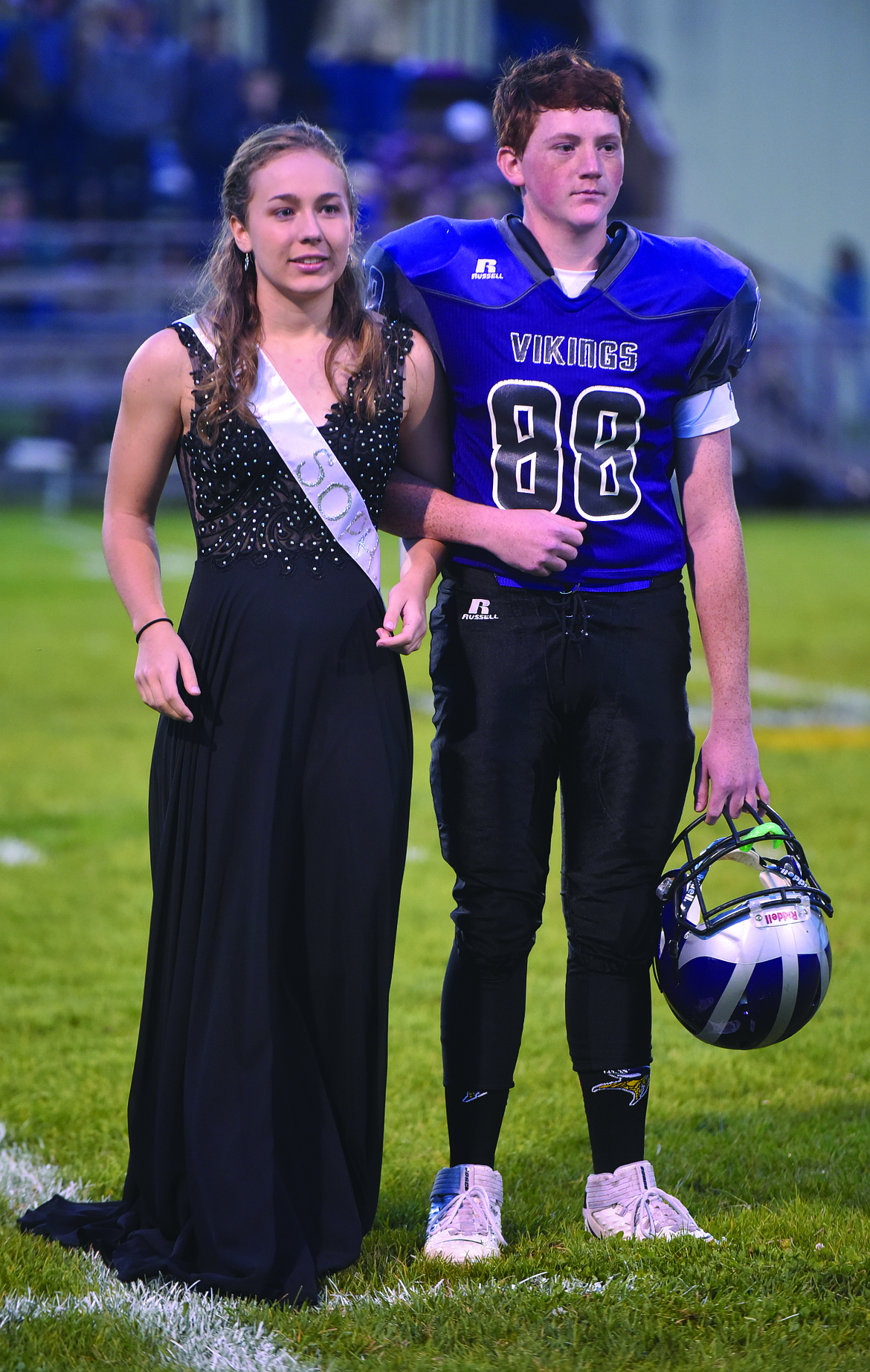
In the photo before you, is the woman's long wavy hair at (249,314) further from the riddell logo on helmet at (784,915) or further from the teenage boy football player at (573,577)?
the riddell logo on helmet at (784,915)

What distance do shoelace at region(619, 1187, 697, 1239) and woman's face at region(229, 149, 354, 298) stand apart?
1.67 meters

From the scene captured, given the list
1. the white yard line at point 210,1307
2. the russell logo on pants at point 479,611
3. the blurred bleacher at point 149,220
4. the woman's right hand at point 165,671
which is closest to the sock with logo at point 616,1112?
the white yard line at point 210,1307

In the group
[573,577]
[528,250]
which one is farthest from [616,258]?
[573,577]

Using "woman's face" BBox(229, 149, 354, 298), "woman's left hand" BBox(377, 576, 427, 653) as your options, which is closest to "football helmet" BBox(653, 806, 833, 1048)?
"woman's left hand" BBox(377, 576, 427, 653)

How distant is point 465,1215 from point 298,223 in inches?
67.0

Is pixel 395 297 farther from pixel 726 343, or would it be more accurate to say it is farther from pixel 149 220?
pixel 149 220

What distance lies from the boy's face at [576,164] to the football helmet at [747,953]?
1050mm

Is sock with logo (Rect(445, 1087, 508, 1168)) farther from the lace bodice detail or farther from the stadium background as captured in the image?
the lace bodice detail

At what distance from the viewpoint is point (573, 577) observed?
2.77 m

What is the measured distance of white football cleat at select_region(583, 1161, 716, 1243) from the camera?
9.31 feet

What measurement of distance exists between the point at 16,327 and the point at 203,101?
368 centimetres

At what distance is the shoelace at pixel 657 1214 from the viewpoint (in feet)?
9.31

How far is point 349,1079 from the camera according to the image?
2725 millimetres

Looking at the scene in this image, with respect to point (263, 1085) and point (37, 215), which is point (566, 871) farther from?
point (37, 215)
